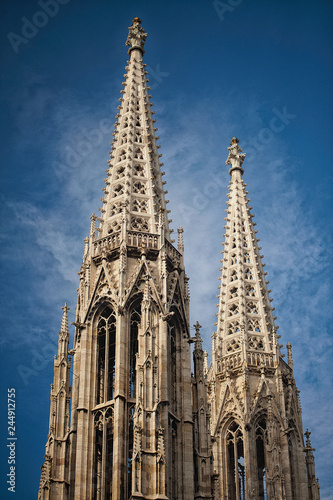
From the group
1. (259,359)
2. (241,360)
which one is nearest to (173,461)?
(241,360)

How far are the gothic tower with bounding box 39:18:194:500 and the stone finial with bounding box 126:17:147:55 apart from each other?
414 inches

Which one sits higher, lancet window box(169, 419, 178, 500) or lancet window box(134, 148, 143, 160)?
lancet window box(134, 148, 143, 160)

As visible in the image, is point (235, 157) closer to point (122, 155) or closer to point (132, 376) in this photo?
point (122, 155)

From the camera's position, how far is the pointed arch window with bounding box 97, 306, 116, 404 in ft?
168

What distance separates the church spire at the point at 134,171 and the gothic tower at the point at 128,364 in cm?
8

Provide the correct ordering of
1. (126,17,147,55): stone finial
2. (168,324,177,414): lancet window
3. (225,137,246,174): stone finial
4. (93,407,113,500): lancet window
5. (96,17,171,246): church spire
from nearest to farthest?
1. (93,407,113,500): lancet window
2. (168,324,177,414): lancet window
3. (96,17,171,246): church spire
4. (126,17,147,55): stone finial
5. (225,137,246,174): stone finial

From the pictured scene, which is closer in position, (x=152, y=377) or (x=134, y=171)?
(x=152, y=377)

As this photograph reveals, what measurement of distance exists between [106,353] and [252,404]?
1380 centimetres

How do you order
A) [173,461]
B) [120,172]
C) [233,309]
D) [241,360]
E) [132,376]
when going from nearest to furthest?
[173,461] → [132,376] → [120,172] → [241,360] → [233,309]

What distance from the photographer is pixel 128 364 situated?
167ft

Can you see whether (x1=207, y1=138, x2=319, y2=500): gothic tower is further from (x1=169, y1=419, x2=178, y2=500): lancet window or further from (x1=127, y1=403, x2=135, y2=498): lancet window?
(x1=127, y1=403, x2=135, y2=498): lancet window

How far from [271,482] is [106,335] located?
13381 millimetres

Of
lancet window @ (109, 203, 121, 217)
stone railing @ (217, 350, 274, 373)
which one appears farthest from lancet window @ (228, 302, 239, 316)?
lancet window @ (109, 203, 121, 217)

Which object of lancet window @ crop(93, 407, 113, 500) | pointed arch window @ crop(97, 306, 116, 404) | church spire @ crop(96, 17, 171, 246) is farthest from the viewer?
church spire @ crop(96, 17, 171, 246)
